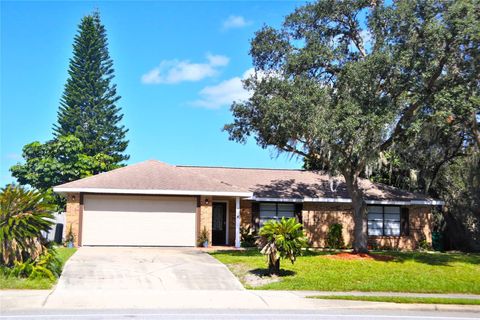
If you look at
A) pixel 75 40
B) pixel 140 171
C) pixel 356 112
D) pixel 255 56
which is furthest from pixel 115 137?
pixel 356 112

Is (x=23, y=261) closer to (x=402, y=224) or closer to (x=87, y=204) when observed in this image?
(x=87, y=204)

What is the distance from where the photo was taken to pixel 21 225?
51.3 feet

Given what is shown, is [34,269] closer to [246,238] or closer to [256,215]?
[246,238]

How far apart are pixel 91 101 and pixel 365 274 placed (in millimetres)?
40629

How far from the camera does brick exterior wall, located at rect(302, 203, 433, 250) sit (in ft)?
92.8

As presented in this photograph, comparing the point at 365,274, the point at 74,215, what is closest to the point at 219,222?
the point at 74,215

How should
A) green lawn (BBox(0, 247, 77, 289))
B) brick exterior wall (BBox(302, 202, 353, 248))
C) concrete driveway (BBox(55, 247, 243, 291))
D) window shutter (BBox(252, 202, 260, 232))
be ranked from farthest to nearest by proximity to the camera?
brick exterior wall (BBox(302, 202, 353, 248)) < window shutter (BBox(252, 202, 260, 232)) < concrete driveway (BBox(55, 247, 243, 291)) < green lawn (BBox(0, 247, 77, 289))

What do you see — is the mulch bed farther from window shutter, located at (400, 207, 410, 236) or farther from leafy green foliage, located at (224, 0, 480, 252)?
window shutter, located at (400, 207, 410, 236)

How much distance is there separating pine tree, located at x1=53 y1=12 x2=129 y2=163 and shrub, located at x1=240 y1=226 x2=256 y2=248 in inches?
1060

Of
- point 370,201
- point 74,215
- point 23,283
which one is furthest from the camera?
point 370,201

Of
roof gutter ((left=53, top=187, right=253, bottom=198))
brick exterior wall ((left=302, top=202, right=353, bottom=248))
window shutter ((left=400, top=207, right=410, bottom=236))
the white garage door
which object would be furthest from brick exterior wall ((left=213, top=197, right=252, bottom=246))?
window shutter ((left=400, top=207, right=410, bottom=236))

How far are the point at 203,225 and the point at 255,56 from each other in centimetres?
847

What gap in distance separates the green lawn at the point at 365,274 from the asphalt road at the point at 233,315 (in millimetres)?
3021

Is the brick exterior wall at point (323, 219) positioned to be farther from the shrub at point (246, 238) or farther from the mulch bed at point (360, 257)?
the mulch bed at point (360, 257)
